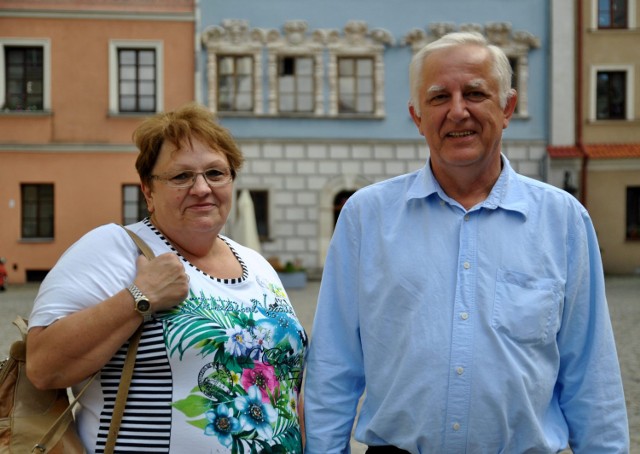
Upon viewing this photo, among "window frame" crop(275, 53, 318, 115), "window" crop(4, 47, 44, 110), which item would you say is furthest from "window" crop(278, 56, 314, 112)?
"window" crop(4, 47, 44, 110)

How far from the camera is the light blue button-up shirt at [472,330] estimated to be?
8.25 feet

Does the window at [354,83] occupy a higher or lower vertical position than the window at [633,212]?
higher

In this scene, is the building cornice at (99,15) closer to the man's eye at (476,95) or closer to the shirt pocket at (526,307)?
the man's eye at (476,95)

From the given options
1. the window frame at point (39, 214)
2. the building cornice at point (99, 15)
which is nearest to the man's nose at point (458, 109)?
the building cornice at point (99, 15)

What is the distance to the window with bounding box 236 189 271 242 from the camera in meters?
23.0

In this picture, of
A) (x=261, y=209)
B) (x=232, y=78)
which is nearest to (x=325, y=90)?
(x=232, y=78)

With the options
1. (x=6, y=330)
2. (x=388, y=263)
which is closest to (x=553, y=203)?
(x=388, y=263)

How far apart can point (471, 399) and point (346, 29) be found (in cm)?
2129

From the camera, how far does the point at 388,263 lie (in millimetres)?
2658

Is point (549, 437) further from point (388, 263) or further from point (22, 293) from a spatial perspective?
point (22, 293)

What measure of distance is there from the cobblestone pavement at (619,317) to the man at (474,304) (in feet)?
9.92

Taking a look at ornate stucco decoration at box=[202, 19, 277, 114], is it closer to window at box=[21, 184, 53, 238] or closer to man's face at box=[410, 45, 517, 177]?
window at box=[21, 184, 53, 238]

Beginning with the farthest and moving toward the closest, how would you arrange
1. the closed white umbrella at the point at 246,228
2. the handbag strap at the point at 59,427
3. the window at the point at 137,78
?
the window at the point at 137,78 → the closed white umbrella at the point at 246,228 → the handbag strap at the point at 59,427

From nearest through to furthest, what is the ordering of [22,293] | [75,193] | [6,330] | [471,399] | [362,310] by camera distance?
[471,399]
[362,310]
[6,330]
[22,293]
[75,193]
